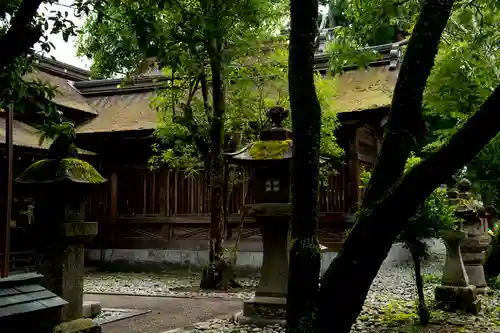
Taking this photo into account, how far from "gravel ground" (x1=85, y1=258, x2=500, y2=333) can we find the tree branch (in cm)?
465

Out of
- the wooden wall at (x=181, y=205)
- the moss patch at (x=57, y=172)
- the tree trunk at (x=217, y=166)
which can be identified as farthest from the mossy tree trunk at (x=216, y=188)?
the moss patch at (x=57, y=172)

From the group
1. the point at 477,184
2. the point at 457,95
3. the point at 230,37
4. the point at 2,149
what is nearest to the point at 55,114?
the point at 230,37

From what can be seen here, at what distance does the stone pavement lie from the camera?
7422mm

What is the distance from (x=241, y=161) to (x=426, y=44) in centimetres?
441

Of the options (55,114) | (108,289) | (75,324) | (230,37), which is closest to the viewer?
(55,114)

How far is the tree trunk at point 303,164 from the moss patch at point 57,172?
2.91 metres

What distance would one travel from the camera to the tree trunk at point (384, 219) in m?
3.44

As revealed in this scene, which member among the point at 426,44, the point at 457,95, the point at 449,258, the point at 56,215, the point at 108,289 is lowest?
the point at 108,289

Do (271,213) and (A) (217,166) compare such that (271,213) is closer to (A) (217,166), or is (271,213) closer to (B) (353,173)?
(A) (217,166)

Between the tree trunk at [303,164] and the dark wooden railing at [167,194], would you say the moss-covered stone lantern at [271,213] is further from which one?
the dark wooden railing at [167,194]

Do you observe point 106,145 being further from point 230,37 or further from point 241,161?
point 241,161

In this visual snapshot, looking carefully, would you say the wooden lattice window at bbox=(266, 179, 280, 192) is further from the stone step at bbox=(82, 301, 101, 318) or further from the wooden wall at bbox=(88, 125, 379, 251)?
the wooden wall at bbox=(88, 125, 379, 251)

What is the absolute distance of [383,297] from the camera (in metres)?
9.85

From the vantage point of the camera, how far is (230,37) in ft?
33.8
